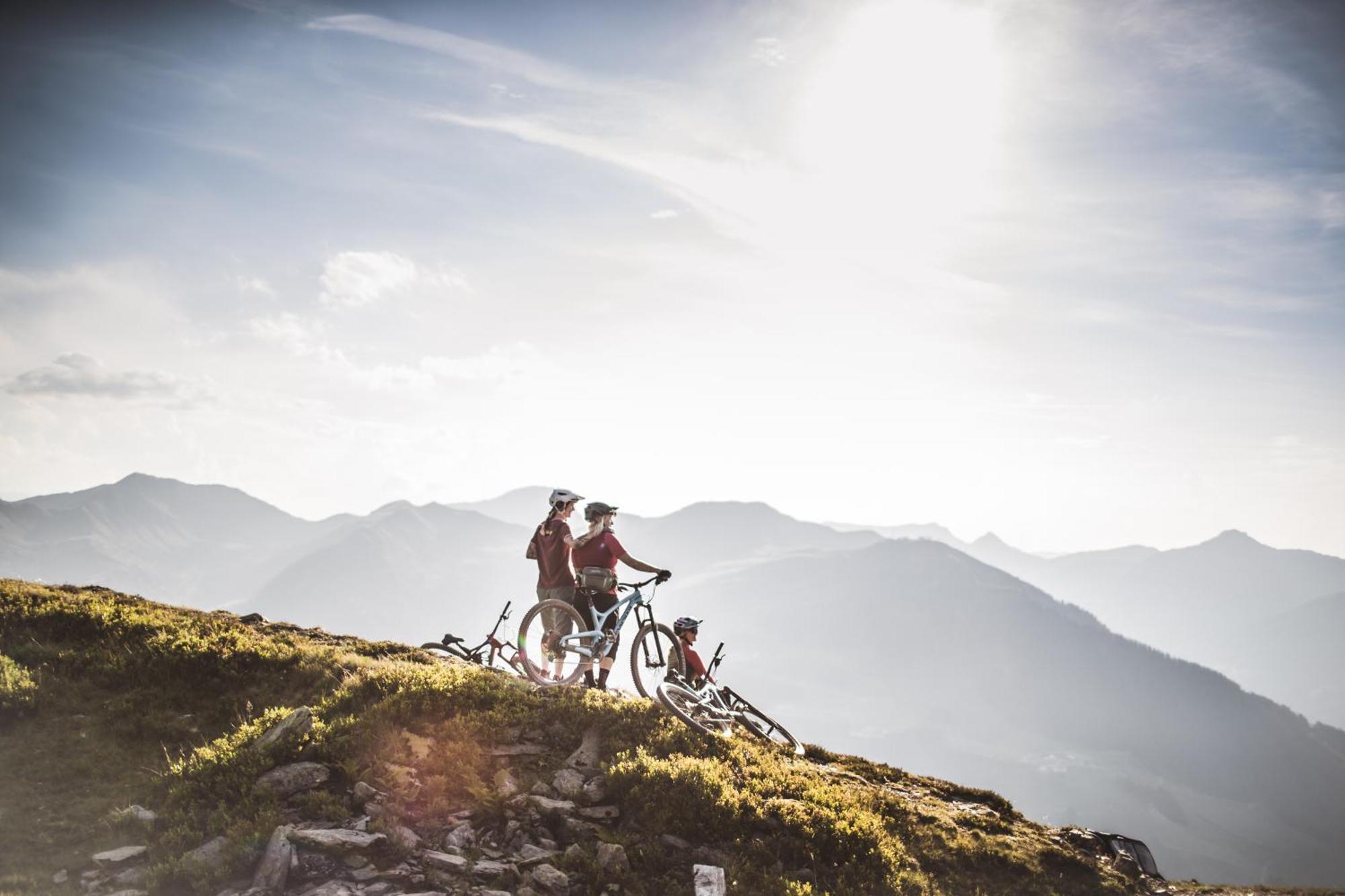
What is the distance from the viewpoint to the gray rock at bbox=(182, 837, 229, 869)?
26.7 feet

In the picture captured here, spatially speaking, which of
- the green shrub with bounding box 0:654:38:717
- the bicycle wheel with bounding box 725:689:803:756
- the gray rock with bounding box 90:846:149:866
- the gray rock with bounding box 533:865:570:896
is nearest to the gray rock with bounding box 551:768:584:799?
the gray rock with bounding box 533:865:570:896

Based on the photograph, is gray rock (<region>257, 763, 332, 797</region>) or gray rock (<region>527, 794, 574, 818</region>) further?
gray rock (<region>527, 794, 574, 818</region>)

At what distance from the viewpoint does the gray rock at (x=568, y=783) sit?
33.8 ft

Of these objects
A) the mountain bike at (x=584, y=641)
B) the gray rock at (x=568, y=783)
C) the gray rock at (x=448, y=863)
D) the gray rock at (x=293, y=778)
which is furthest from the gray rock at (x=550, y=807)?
the mountain bike at (x=584, y=641)

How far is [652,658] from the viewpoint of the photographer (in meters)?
13.9

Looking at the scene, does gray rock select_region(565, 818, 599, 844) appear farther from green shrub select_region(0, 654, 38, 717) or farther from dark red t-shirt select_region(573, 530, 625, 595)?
green shrub select_region(0, 654, 38, 717)

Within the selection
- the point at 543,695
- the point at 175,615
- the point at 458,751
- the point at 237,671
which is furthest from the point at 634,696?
the point at 175,615

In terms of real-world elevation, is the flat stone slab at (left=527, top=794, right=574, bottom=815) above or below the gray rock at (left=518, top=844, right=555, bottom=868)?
above

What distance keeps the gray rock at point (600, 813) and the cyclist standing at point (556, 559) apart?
4057 mm

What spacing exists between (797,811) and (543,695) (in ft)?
16.5

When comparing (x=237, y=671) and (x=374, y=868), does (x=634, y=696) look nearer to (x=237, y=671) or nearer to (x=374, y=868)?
(x=374, y=868)

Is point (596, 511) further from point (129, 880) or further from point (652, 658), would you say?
point (129, 880)

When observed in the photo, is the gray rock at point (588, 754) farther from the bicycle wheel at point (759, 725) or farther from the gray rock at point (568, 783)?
the bicycle wheel at point (759, 725)

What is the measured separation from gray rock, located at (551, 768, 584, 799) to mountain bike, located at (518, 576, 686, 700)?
2938mm
